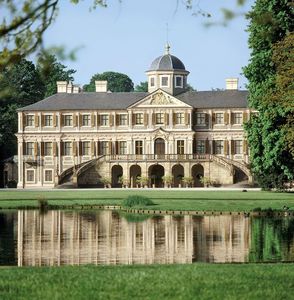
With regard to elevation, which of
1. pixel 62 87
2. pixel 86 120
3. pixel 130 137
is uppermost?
pixel 62 87

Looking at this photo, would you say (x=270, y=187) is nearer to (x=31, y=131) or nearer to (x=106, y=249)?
(x=31, y=131)

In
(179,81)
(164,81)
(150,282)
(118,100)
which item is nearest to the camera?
(150,282)

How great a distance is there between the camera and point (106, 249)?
2255cm

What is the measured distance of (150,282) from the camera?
1407 centimetres

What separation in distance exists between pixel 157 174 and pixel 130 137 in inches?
153

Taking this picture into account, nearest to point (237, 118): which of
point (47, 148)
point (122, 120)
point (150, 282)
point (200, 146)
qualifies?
point (200, 146)

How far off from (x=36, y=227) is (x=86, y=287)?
16.1 m

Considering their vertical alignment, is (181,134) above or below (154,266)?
above

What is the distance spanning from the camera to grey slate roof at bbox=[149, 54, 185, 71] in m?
82.8

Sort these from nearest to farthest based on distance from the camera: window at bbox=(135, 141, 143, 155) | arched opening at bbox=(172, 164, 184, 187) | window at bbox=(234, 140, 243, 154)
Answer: arched opening at bbox=(172, 164, 184, 187), window at bbox=(234, 140, 243, 154), window at bbox=(135, 141, 143, 155)

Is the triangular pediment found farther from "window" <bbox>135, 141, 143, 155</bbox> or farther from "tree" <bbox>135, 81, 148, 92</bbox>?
"tree" <bbox>135, 81, 148, 92</bbox>

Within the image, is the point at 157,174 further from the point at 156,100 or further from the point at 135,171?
the point at 156,100

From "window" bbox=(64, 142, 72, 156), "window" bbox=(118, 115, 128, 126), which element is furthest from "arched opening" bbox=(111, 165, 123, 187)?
"window" bbox=(64, 142, 72, 156)

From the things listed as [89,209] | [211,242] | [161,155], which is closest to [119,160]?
[161,155]
